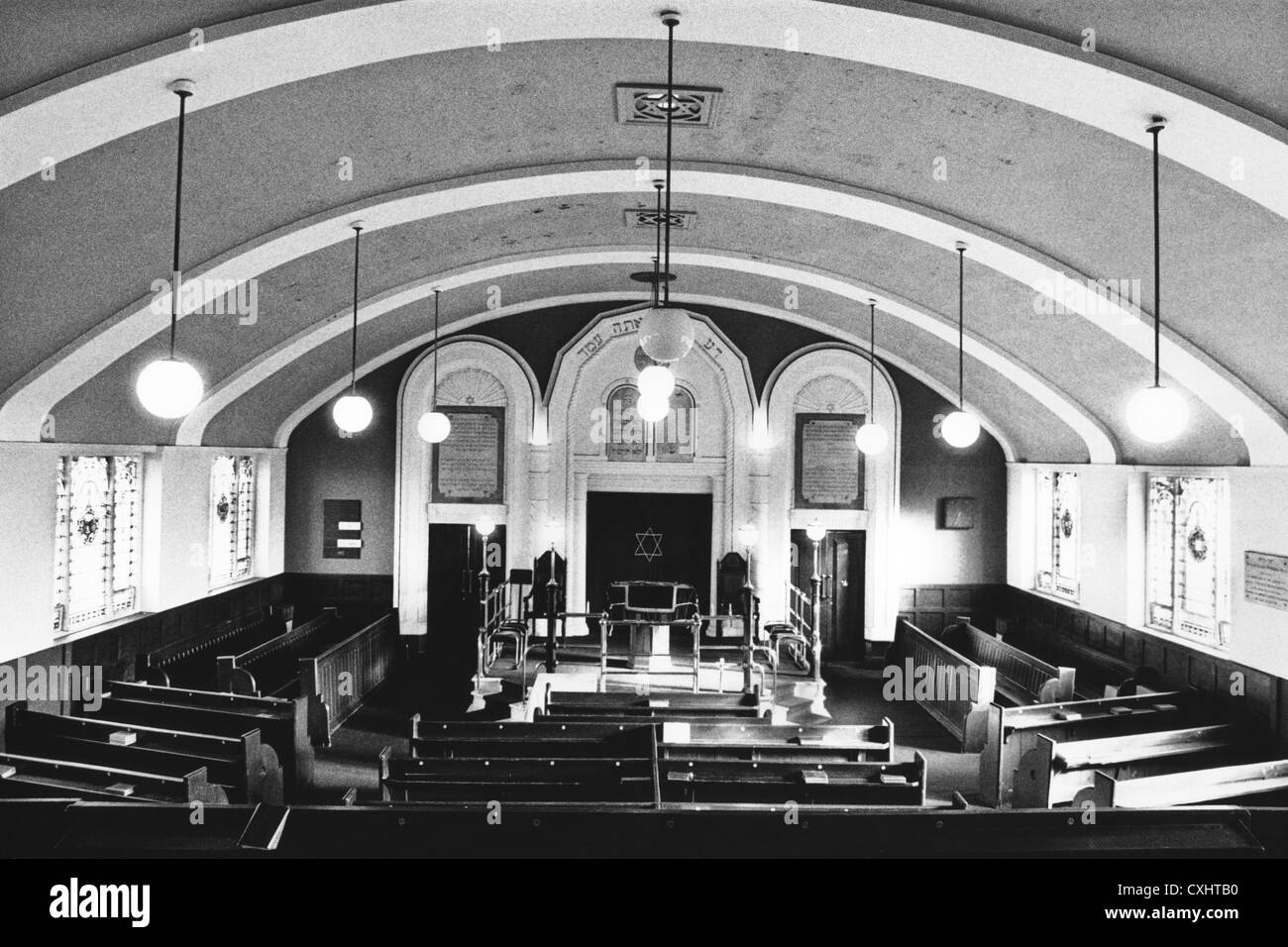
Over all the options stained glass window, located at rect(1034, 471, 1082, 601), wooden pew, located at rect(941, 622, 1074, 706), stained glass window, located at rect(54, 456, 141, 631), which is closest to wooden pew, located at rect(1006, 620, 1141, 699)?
wooden pew, located at rect(941, 622, 1074, 706)

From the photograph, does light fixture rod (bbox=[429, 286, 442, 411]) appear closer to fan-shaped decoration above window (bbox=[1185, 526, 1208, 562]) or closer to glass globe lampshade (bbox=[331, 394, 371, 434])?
glass globe lampshade (bbox=[331, 394, 371, 434])

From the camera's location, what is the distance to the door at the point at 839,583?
14336 millimetres

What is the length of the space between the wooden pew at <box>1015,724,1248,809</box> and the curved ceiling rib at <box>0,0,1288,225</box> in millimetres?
4610

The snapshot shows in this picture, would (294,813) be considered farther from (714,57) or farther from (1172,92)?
(1172,92)

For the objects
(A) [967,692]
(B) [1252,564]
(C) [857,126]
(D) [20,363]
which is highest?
(C) [857,126]

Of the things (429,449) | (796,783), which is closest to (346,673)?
(429,449)

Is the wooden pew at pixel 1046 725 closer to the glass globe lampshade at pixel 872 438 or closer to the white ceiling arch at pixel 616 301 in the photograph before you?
the glass globe lampshade at pixel 872 438

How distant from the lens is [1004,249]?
25.0 ft

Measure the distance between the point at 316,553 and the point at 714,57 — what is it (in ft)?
36.8

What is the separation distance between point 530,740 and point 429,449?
7955 mm

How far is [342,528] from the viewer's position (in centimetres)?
1434

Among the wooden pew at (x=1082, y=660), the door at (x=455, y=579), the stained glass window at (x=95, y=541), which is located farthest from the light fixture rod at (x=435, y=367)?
the wooden pew at (x=1082, y=660)

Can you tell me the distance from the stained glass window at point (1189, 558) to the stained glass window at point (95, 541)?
11852 millimetres
